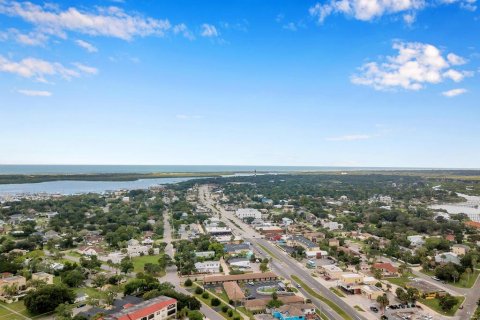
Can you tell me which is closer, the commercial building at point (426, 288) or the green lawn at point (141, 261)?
the commercial building at point (426, 288)

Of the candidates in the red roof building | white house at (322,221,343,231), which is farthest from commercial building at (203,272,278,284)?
white house at (322,221,343,231)

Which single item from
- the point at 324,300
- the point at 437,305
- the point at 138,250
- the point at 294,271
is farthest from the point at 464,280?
the point at 138,250

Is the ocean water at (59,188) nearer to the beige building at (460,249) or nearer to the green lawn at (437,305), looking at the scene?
the beige building at (460,249)

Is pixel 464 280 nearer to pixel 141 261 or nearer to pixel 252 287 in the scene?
pixel 252 287

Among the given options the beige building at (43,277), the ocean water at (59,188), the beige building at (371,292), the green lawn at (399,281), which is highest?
the ocean water at (59,188)

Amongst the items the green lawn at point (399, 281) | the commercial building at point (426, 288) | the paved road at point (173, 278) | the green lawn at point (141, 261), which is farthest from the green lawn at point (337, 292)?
the green lawn at point (141, 261)

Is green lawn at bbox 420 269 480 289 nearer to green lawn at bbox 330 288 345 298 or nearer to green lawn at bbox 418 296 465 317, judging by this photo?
green lawn at bbox 418 296 465 317

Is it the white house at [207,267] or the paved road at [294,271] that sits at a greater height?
the white house at [207,267]
